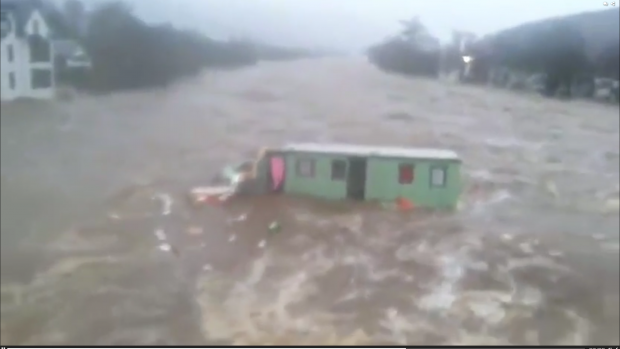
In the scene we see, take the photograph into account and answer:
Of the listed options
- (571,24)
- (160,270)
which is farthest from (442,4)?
(160,270)

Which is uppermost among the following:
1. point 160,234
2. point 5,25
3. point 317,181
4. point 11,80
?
point 5,25

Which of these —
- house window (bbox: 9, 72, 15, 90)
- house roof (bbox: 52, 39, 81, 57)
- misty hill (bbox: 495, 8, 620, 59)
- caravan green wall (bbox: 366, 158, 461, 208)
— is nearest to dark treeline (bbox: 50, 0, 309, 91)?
house roof (bbox: 52, 39, 81, 57)

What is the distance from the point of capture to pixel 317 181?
118 cm

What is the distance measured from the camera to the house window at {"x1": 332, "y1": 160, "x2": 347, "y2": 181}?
3.84ft

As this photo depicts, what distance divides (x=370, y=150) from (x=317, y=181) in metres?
0.12


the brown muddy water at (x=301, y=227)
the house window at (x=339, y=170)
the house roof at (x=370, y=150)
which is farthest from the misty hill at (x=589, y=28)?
the house window at (x=339, y=170)

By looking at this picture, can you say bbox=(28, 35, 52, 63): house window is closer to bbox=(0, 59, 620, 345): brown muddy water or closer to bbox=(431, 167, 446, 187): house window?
bbox=(0, 59, 620, 345): brown muddy water

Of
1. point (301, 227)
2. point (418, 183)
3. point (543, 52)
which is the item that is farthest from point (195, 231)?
point (543, 52)

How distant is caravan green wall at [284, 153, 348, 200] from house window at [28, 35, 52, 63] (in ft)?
1.62

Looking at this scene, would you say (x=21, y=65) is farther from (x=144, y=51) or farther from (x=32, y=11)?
(x=144, y=51)

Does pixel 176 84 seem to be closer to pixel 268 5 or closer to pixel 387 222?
pixel 268 5

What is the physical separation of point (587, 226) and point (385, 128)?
1.44 ft

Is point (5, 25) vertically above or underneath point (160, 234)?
above

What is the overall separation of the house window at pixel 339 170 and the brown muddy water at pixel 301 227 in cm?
6
